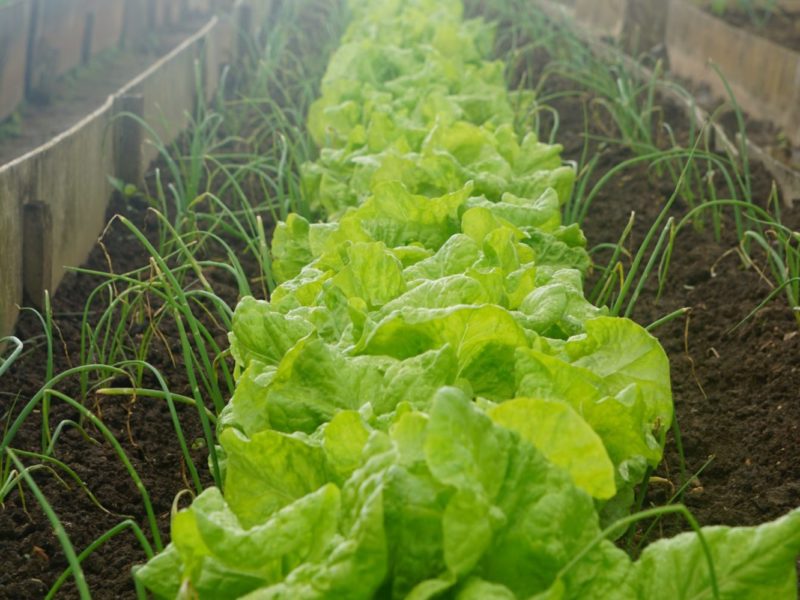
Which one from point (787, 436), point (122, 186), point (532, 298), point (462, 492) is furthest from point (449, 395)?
point (122, 186)

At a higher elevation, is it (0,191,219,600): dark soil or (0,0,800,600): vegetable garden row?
(0,0,800,600): vegetable garden row

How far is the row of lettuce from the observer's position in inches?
52.7

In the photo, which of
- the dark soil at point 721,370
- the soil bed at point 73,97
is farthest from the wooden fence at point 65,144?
the dark soil at point 721,370

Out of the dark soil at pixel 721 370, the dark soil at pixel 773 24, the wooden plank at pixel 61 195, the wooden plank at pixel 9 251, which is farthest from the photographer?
the dark soil at pixel 773 24

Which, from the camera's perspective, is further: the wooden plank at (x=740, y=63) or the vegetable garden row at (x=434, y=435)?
the wooden plank at (x=740, y=63)

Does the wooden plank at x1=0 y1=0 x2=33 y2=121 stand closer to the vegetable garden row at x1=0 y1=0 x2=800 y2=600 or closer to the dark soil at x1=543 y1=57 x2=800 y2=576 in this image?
the dark soil at x1=543 y1=57 x2=800 y2=576

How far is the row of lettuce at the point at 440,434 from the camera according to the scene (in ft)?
4.39

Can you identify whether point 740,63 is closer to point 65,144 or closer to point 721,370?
point 721,370

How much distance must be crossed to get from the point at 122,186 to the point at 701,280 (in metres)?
2.11

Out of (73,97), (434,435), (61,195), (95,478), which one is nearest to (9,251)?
(61,195)

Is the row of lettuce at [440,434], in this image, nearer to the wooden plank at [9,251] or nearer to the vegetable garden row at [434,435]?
the vegetable garden row at [434,435]

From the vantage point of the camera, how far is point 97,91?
305 inches

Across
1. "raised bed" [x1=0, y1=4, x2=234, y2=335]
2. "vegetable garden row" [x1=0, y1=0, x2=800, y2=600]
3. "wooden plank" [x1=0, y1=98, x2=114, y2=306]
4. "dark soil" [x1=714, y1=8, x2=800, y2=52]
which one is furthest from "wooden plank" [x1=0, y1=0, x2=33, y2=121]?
"dark soil" [x1=714, y1=8, x2=800, y2=52]

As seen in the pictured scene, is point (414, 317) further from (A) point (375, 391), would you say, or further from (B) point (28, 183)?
(B) point (28, 183)
